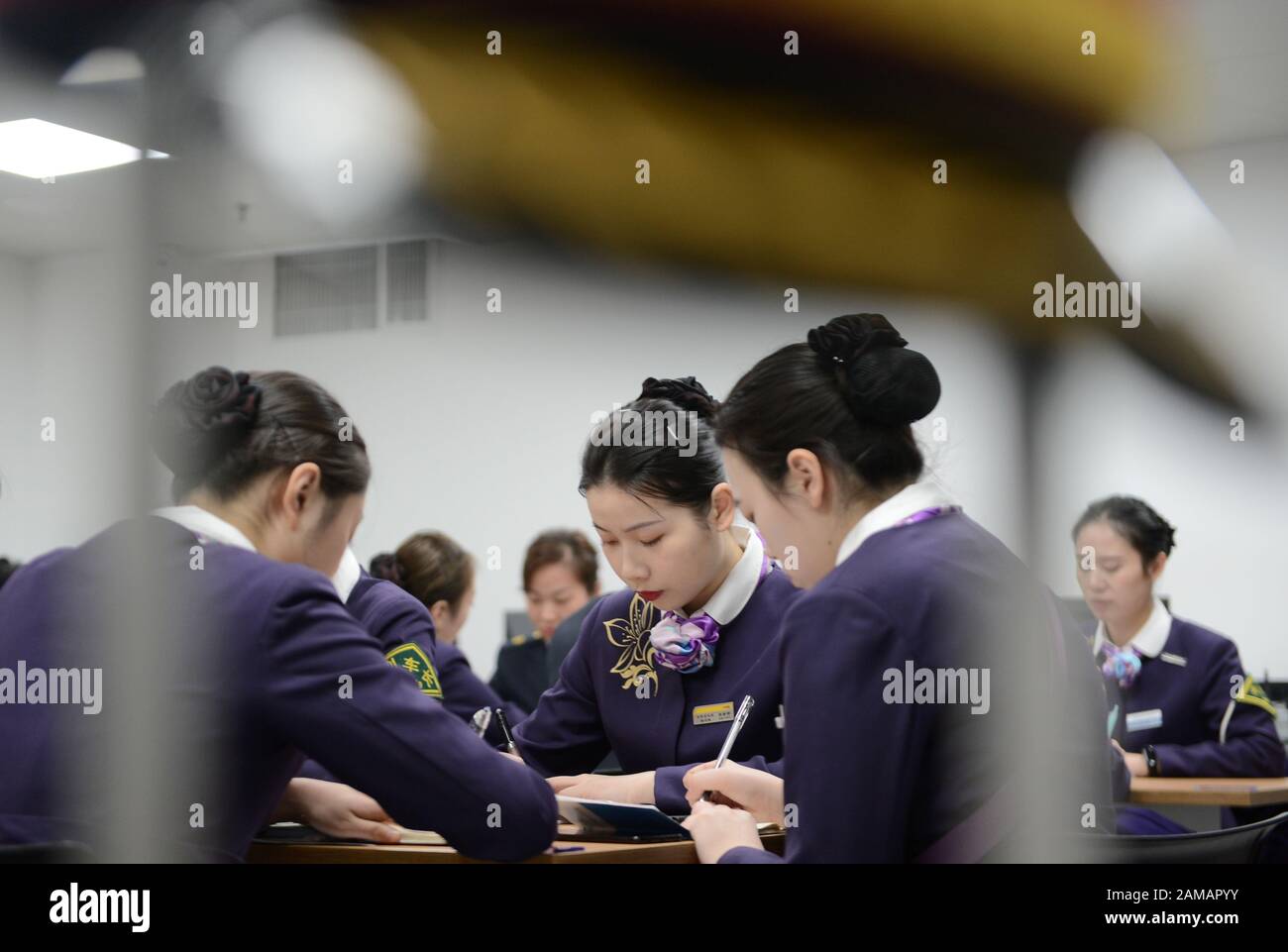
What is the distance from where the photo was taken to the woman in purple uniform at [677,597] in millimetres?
1731

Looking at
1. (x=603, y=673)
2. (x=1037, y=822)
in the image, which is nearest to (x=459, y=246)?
(x=1037, y=822)

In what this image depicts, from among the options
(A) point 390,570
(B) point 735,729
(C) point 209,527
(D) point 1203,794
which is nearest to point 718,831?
Result: (B) point 735,729

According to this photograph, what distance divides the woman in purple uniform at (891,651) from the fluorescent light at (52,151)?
475 mm

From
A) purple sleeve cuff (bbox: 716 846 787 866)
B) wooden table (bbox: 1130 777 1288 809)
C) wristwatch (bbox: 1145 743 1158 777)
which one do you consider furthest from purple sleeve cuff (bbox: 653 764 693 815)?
wristwatch (bbox: 1145 743 1158 777)

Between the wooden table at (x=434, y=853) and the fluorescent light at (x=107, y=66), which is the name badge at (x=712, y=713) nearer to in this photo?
the wooden table at (x=434, y=853)

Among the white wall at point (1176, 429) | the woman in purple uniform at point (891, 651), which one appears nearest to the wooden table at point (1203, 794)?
the woman in purple uniform at point (891, 651)

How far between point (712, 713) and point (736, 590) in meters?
0.18

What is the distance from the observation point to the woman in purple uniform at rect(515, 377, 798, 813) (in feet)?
5.68

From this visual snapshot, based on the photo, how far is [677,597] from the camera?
1.79 m

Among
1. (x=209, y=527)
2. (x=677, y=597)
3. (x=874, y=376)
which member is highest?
(x=874, y=376)

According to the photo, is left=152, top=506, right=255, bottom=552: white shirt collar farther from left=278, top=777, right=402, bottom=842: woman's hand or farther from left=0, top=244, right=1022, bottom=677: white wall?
left=278, top=777, right=402, bottom=842: woman's hand

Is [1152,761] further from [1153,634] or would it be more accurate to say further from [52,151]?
[52,151]
